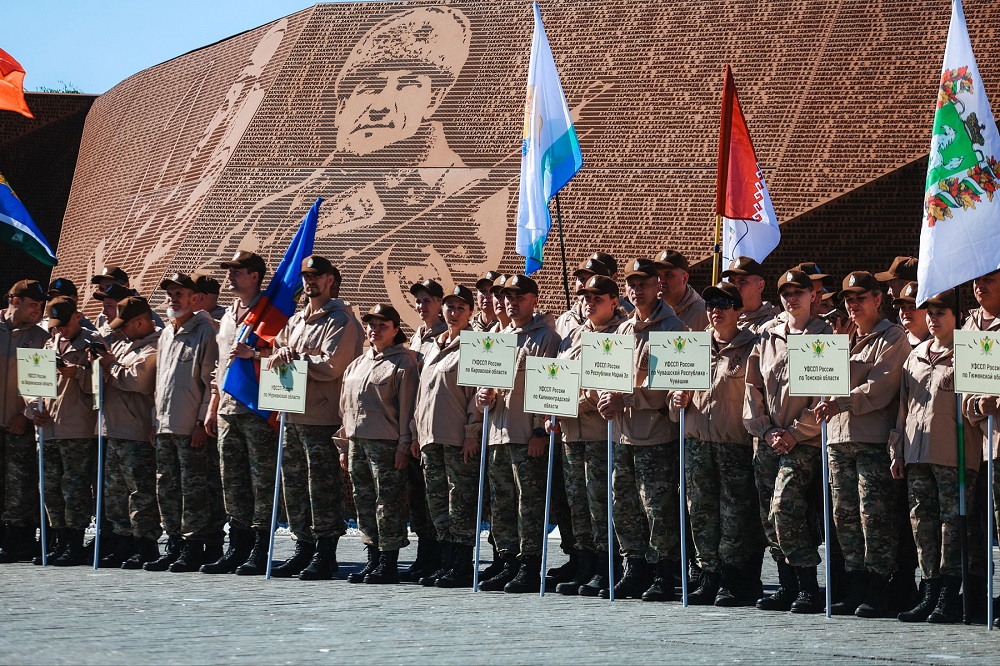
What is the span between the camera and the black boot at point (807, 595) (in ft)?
23.8

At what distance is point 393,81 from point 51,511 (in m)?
6.57

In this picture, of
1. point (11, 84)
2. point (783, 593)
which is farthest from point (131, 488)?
point (783, 593)

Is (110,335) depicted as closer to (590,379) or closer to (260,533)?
(260,533)

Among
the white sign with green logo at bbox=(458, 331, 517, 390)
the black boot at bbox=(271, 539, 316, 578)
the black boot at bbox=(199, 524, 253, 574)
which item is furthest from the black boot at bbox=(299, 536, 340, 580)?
the white sign with green logo at bbox=(458, 331, 517, 390)

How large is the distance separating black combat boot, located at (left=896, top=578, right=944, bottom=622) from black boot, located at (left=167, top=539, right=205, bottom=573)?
14.8ft

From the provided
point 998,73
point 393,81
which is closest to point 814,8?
point 998,73

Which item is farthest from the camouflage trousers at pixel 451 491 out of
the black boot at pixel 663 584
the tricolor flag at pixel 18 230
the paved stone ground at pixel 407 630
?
the tricolor flag at pixel 18 230

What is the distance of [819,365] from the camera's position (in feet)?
23.5

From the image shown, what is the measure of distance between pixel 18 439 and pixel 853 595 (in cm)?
612

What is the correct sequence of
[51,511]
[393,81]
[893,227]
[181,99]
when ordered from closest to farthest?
[51,511], [893,227], [393,81], [181,99]

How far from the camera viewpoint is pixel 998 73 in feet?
40.7

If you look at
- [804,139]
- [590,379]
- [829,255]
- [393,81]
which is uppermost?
[393,81]

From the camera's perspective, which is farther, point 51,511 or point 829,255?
point 829,255

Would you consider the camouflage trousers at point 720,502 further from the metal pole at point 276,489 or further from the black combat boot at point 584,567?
the metal pole at point 276,489
